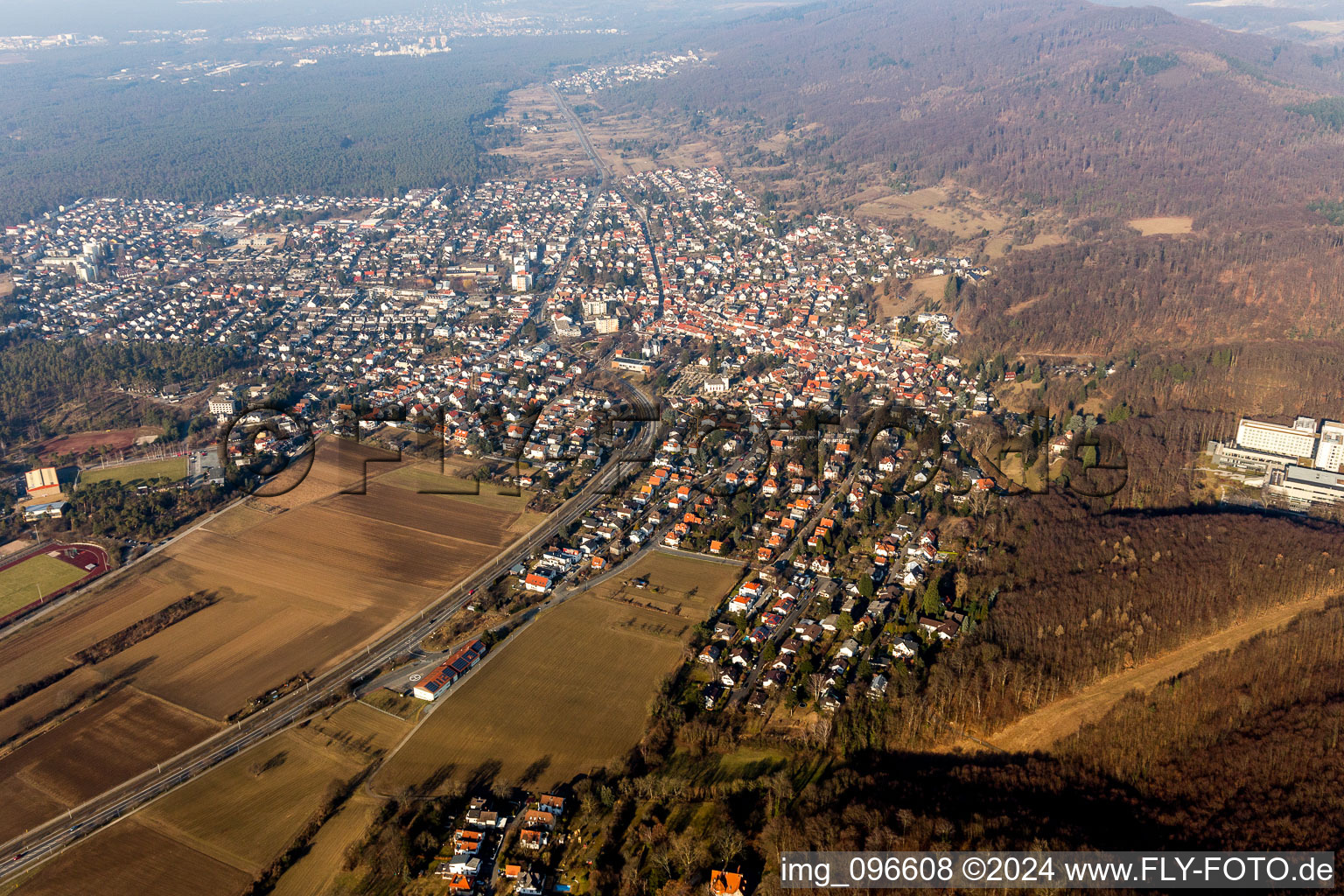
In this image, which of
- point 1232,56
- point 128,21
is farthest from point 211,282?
point 128,21

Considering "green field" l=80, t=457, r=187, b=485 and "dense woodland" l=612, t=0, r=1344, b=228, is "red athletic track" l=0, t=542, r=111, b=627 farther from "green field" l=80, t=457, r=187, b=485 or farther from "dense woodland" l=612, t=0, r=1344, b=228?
"dense woodland" l=612, t=0, r=1344, b=228

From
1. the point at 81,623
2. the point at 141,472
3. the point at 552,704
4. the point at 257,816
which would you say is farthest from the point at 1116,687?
the point at 141,472

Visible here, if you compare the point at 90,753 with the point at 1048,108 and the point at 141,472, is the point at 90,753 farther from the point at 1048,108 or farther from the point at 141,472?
the point at 1048,108

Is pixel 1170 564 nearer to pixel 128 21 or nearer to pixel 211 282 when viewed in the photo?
pixel 211 282

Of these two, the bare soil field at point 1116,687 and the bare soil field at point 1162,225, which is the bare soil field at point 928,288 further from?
the bare soil field at point 1116,687

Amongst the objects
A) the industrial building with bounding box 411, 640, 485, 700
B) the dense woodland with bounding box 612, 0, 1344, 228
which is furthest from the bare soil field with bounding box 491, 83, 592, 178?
the industrial building with bounding box 411, 640, 485, 700

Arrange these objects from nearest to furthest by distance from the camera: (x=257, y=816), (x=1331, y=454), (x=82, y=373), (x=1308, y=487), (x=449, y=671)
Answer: (x=257, y=816) < (x=449, y=671) < (x=1308, y=487) < (x=1331, y=454) < (x=82, y=373)

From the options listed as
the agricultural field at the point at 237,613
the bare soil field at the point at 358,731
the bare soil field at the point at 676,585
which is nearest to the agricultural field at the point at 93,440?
the agricultural field at the point at 237,613
